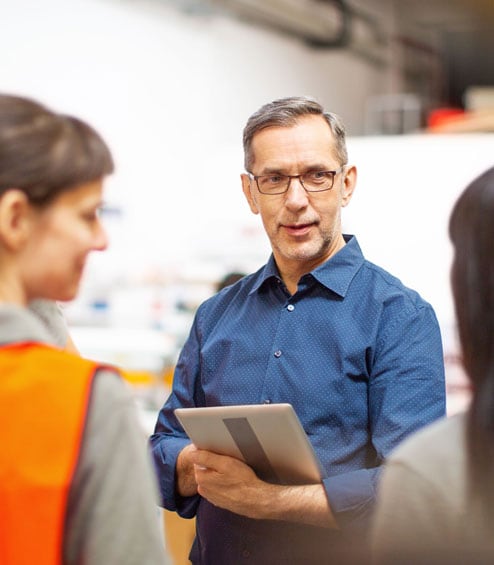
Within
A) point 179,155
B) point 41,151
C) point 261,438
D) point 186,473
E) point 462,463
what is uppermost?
point 41,151

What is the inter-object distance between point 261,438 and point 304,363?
0.83 feet

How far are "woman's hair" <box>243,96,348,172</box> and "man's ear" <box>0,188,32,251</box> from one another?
96 cm

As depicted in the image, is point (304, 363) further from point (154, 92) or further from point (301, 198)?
point (154, 92)

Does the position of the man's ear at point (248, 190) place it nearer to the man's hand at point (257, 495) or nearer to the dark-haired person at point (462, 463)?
the man's hand at point (257, 495)

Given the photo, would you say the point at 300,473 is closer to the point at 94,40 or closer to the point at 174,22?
the point at 94,40

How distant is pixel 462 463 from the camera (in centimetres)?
109

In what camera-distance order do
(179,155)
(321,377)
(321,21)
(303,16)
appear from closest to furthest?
1. (321,377)
2. (179,155)
3. (303,16)
4. (321,21)

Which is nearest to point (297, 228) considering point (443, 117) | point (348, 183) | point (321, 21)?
point (348, 183)

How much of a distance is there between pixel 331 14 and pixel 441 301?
11.8 feet

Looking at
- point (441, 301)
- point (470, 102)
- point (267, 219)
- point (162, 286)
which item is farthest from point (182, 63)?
point (267, 219)

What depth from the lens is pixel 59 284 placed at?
3.71ft

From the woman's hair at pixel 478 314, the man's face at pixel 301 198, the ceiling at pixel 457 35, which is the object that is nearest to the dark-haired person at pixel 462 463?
the woman's hair at pixel 478 314

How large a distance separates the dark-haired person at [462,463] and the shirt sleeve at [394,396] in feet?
1.89

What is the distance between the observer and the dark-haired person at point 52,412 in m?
1.00
